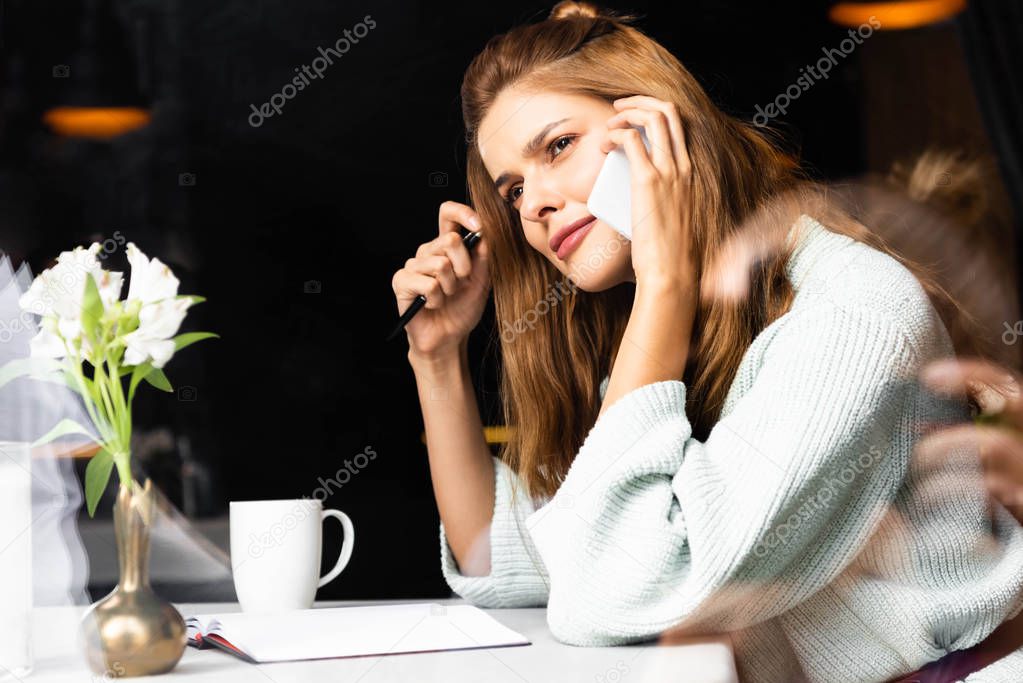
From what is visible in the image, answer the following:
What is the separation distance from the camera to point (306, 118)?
89 cm

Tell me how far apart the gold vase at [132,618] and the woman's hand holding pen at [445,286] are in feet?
1.46

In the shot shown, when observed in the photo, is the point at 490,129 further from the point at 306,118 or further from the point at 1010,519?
the point at 1010,519

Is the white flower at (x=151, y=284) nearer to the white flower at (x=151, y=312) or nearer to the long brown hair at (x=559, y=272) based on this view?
the white flower at (x=151, y=312)

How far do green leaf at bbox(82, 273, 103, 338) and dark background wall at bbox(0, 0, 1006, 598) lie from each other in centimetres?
37

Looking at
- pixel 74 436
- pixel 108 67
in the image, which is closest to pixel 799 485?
pixel 74 436

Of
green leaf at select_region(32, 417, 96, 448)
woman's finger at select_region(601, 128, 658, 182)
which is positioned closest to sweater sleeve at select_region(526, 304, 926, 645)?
woman's finger at select_region(601, 128, 658, 182)

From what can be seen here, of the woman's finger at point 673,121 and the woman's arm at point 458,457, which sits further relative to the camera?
the woman's arm at point 458,457

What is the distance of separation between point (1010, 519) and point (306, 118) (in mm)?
677

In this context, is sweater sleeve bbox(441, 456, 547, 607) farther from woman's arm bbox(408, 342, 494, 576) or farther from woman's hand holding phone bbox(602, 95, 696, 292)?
woman's hand holding phone bbox(602, 95, 696, 292)

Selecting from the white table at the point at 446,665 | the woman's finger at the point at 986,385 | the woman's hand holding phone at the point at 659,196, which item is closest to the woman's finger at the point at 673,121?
the woman's hand holding phone at the point at 659,196

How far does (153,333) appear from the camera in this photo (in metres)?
0.46

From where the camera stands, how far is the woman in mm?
524

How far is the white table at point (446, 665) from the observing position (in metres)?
0.44

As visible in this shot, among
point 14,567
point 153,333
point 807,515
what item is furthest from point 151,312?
point 807,515
